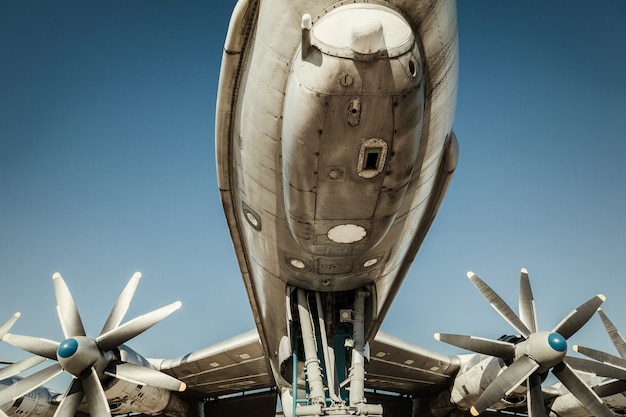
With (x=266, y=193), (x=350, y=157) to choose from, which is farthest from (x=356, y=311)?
(x=350, y=157)

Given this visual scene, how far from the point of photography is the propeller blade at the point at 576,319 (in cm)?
978

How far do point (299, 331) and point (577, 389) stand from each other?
590cm

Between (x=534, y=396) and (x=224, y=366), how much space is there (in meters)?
8.60

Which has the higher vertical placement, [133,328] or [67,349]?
[133,328]

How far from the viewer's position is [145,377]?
33.0 feet

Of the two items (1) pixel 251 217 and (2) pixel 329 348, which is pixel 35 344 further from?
(2) pixel 329 348

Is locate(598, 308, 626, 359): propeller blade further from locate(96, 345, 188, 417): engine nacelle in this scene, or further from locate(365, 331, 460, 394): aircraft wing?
locate(96, 345, 188, 417): engine nacelle

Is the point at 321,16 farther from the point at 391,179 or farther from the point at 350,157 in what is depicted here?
the point at 391,179

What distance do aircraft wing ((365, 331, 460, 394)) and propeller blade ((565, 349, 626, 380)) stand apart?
4.37 metres

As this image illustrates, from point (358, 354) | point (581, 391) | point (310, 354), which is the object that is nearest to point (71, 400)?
point (310, 354)

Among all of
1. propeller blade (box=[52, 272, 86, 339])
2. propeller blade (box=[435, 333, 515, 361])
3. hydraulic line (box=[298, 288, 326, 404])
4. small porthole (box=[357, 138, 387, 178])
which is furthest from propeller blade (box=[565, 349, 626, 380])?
propeller blade (box=[52, 272, 86, 339])

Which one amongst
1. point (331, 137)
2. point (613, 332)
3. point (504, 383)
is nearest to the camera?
point (331, 137)

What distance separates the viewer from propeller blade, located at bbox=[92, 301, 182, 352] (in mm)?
10211

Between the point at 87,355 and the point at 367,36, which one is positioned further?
the point at 87,355
